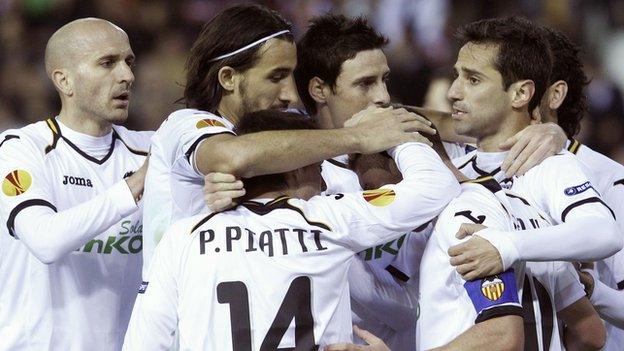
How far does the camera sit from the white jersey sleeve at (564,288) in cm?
410

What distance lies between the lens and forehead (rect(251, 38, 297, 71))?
15.3 ft

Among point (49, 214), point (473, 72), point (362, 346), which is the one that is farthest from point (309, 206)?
point (49, 214)

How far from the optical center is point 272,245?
3.58 m

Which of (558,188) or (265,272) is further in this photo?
(558,188)

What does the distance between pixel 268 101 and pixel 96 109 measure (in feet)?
4.48

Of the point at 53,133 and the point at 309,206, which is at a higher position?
the point at 53,133

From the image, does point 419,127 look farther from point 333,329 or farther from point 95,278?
point 95,278

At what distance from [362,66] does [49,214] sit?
1.74 meters

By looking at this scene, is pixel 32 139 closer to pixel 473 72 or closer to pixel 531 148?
pixel 473 72

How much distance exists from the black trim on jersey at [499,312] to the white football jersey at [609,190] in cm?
167

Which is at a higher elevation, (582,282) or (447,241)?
(447,241)

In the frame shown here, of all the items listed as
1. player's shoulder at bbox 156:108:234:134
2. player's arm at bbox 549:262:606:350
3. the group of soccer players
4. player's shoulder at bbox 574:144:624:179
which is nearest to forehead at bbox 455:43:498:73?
the group of soccer players

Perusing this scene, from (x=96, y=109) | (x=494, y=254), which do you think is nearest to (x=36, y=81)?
(x=96, y=109)

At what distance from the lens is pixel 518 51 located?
4676mm
